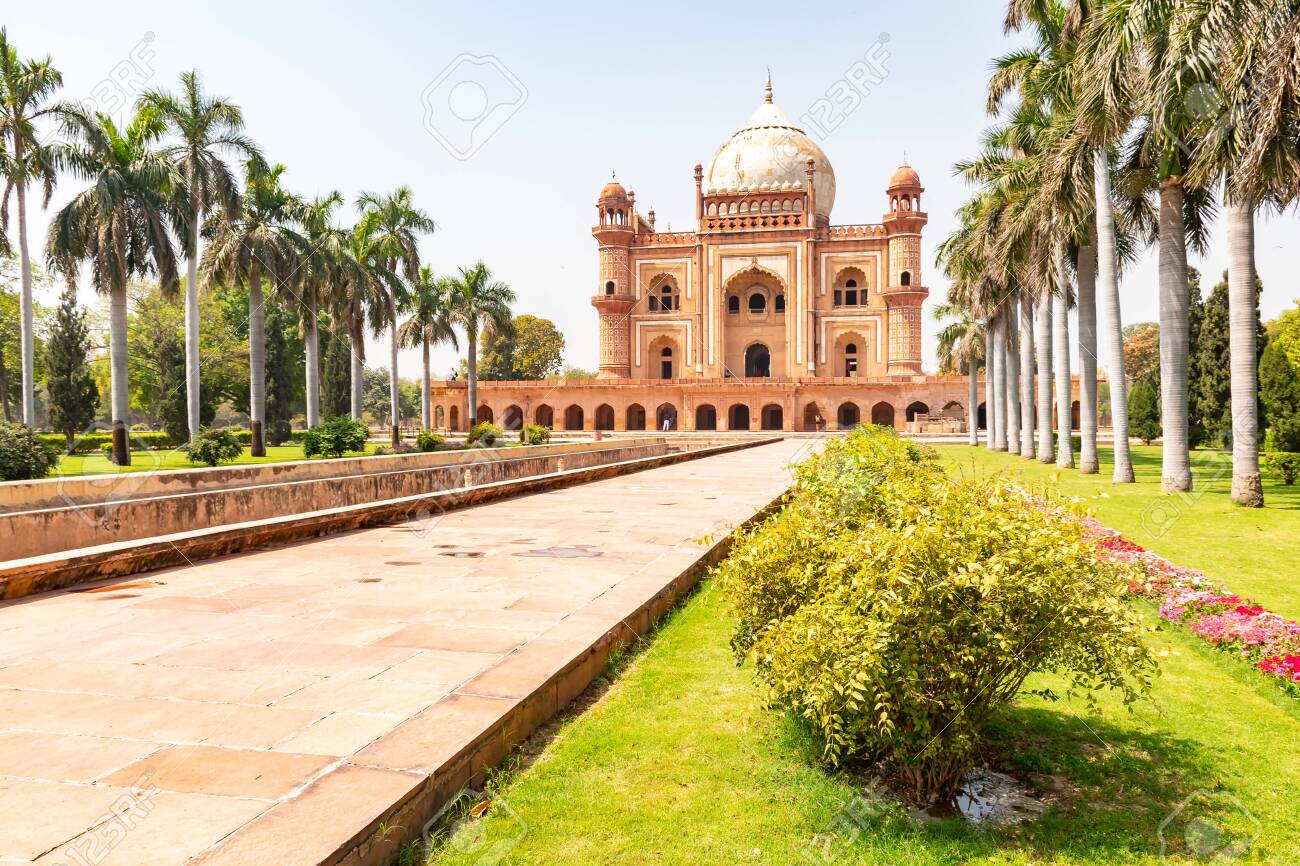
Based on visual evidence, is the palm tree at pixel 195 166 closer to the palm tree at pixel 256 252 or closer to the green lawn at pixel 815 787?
the palm tree at pixel 256 252

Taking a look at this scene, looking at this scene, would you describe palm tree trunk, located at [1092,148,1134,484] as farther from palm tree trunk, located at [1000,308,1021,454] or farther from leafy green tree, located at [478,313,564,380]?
leafy green tree, located at [478,313,564,380]

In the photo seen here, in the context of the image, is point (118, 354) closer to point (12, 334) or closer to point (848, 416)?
point (12, 334)

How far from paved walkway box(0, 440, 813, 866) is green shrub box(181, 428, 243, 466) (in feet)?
48.5

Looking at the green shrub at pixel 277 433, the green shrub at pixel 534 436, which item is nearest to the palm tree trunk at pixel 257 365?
the green shrub at pixel 534 436

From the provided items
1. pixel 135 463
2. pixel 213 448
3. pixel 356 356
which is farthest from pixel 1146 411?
pixel 135 463

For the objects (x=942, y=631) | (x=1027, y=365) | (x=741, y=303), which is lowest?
(x=942, y=631)

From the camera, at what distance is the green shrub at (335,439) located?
945 inches

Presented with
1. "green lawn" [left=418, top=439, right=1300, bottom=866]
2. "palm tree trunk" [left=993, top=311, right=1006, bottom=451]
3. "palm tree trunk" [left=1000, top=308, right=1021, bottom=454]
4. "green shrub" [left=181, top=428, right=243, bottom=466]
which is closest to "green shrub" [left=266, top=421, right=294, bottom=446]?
"green shrub" [left=181, top=428, right=243, bottom=466]

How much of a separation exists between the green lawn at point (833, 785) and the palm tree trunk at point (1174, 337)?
34.4 ft

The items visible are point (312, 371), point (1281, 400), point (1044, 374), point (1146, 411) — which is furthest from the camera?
point (1146, 411)

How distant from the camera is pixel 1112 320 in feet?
52.6

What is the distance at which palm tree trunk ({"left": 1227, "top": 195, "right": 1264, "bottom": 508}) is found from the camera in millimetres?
11688

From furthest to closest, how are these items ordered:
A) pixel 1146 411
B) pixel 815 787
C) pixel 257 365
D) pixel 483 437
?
1. pixel 1146 411
2. pixel 483 437
3. pixel 257 365
4. pixel 815 787

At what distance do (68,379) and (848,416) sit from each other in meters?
39.7
